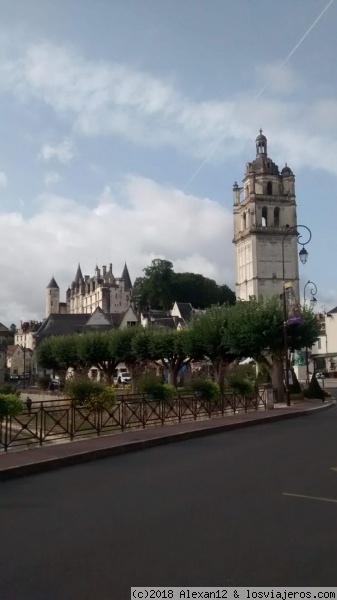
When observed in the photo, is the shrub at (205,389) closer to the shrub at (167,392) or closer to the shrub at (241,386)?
the shrub at (167,392)

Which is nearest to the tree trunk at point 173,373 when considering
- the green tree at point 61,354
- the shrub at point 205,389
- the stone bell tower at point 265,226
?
the green tree at point 61,354

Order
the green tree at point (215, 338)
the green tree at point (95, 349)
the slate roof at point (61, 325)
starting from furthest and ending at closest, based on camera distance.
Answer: the slate roof at point (61, 325) → the green tree at point (95, 349) → the green tree at point (215, 338)

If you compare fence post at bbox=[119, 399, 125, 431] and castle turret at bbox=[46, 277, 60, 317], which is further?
castle turret at bbox=[46, 277, 60, 317]

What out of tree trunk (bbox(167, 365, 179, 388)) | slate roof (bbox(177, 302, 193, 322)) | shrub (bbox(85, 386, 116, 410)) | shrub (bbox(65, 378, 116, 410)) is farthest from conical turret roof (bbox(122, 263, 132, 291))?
shrub (bbox(85, 386, 116, 410))

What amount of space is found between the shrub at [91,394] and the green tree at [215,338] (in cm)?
1766

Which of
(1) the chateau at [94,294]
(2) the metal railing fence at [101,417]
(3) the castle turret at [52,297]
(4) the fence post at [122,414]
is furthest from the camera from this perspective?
(3) the castle turret at [52,297]

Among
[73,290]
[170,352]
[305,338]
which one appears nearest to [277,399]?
[305,338]

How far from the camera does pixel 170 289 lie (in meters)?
97.1

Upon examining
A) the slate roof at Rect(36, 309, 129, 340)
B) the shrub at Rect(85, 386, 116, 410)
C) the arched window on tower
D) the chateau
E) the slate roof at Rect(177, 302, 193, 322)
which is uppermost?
the arched window on tower

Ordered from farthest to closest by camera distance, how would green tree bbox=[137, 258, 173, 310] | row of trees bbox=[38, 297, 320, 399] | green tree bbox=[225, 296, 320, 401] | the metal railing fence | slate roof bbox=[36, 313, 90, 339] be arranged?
1. green tree bbox=[137, 258, 173, 310]
2. slate roof bbox=[36, 313, 90, 339]
3. row of trees bbox=[38, 297, 320, 399]
4. green tree bbox=[225, 296, 320, 401]
5. the metal railing fence

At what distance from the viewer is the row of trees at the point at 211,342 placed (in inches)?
1344

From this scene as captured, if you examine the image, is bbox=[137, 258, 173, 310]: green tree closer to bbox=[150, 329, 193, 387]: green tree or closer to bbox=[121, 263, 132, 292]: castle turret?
bbox=[121, 263, 132, 292]: castle turret

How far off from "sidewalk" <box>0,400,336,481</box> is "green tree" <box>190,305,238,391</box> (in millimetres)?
17095

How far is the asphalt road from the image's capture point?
4.98 metres
